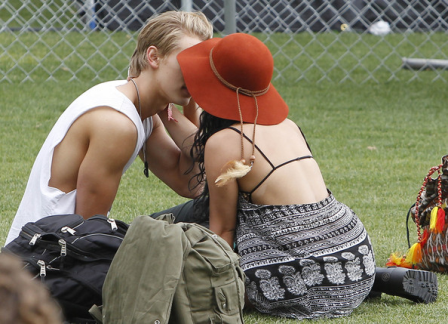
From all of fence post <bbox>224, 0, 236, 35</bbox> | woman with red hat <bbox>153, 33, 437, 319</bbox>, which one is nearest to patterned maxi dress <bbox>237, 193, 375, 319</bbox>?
woman with red hat <bbox>153, 33, 437, 319</bbox>

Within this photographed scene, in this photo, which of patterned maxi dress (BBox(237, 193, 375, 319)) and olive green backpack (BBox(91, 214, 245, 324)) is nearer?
olive green backpack (BBox(91, 214, 245, 324))

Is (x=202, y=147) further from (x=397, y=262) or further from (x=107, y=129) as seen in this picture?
(x=397, y=262)

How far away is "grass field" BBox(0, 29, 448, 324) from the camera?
3.13 meters

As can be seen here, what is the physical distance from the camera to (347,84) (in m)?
6.51

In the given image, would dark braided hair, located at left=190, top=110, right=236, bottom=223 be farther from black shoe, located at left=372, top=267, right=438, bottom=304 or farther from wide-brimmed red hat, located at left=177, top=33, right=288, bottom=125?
black shoe, located at left=372, top=267, right=438, bottom=304

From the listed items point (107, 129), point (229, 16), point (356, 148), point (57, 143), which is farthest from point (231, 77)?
point (356, 148)

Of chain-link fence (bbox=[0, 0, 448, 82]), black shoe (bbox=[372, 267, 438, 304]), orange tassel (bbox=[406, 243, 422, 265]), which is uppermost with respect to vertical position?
black shoe (bbox=[372, 267, 438, 304])

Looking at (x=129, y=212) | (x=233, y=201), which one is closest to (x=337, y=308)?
(x=233, y=201)

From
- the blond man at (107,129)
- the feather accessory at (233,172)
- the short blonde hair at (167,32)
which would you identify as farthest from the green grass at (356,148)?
the short blonde hair at (167,32)

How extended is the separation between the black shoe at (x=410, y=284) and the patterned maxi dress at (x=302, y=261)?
153 millimetres

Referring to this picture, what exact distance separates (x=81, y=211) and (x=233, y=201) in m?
0.46

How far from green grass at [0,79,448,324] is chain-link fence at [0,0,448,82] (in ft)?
1.05

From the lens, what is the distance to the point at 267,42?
7.57m

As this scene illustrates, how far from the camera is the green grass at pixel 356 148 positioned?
10.3ft
